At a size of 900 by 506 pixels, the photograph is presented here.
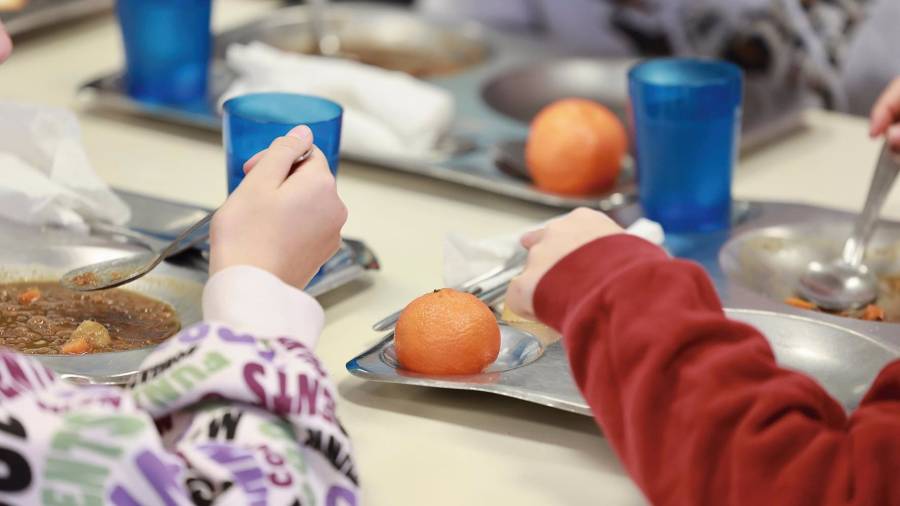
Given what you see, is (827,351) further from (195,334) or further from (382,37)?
(382,37)

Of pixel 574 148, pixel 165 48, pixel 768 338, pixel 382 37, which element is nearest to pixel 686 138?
pixel 574 148

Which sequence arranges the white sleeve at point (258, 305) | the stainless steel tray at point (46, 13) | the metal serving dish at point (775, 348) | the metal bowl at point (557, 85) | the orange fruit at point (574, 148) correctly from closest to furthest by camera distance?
the white sleeve at point (258, 305) → the metal serving dish at point (775, 348) → the orange fruit at point (574, 148) → the metal bowl at point (557, 85) → the stainless steel tray at point (46, 13)

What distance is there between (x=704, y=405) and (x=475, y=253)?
46 cm

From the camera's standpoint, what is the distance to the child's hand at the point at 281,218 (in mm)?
918

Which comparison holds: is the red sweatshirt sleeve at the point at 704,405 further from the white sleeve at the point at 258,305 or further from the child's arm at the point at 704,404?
the white sleeve at the point at 258,305

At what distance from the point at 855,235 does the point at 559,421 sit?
0.47 metres

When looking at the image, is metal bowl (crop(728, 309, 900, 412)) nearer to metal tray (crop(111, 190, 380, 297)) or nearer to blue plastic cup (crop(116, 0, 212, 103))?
metal tray (crop(111, 190, 380, 297))

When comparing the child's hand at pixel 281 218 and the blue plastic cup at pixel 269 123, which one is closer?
the child's hand at pixel 281 218

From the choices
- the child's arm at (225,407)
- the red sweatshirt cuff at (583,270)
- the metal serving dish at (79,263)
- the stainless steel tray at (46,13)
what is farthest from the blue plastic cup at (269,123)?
the stainless steel tray at (46,13)

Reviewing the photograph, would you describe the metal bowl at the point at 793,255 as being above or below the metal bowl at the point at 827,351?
below

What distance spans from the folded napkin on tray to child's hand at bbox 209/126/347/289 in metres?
0.60

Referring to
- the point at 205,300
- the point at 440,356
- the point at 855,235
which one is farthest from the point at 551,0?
the point at 205,300

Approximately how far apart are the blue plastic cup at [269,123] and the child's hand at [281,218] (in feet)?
0.59

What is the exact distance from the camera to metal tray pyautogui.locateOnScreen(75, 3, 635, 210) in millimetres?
1523
